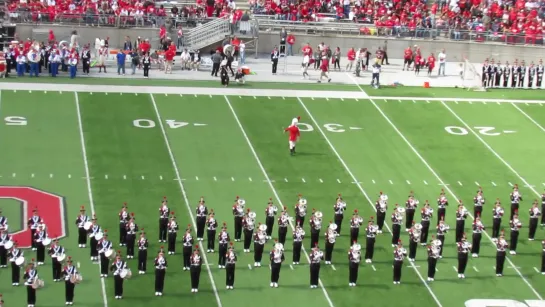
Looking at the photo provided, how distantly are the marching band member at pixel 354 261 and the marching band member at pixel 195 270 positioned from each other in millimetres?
3549

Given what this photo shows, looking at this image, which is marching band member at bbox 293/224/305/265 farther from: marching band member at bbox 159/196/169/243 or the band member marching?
marching band member at bbox 159/196/169/243

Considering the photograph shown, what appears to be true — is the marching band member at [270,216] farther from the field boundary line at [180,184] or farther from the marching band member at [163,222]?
the marching band member at [163,222]

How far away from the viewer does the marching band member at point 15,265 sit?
2834 cm

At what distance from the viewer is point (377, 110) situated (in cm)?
4325

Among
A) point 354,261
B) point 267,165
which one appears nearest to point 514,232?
point 354,261

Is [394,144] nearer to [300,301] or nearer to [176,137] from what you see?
[176,137]

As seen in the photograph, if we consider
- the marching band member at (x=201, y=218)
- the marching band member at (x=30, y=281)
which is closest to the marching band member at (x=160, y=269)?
the marching band member at (x=30, y=281)

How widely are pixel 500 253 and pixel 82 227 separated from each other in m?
10.0

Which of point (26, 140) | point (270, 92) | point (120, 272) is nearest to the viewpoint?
point (120, 272)

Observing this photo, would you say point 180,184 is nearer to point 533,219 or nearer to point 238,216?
point 238,216

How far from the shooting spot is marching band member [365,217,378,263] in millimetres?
31094

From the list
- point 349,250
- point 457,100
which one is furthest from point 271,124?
point 349,250

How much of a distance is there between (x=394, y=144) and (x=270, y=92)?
255 inches

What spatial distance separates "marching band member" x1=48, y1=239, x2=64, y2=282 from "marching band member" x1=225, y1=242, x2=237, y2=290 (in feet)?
12.2
